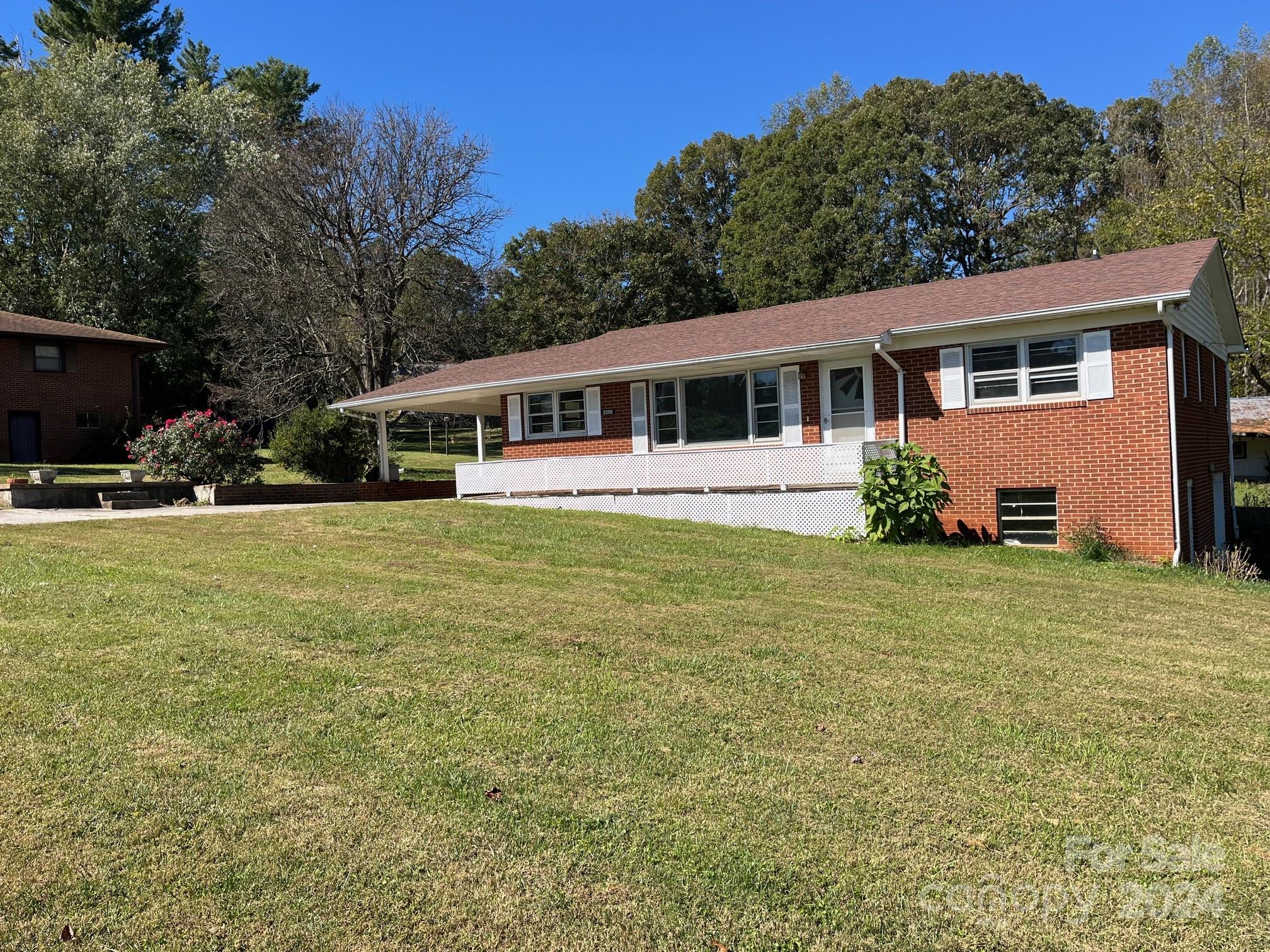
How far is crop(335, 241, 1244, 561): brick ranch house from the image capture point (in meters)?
13.6

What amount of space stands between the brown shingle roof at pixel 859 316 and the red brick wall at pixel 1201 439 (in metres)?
1.49

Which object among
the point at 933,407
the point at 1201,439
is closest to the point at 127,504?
the point at 933,407

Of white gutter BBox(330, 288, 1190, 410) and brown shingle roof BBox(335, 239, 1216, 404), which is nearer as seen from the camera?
white gutter BBox(330, 288, 1190, 410)

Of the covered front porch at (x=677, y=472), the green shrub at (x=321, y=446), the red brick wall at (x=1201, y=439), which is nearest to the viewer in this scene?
the red brick wall at (x=1201, y=439)

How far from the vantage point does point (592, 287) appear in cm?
3866

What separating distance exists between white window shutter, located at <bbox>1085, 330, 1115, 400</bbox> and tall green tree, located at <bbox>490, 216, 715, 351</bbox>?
25809 mm

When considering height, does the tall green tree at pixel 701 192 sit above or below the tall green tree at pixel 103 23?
below

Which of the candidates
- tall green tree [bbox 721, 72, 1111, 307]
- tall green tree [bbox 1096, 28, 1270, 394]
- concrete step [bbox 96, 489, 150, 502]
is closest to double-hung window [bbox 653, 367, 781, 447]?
concrete step [bbox 96, 489, 150, 502]

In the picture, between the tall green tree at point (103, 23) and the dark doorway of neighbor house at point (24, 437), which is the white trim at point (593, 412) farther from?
the tall green tree at point (103, 23)

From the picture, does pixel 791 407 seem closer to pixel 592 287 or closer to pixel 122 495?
pixel 122 495

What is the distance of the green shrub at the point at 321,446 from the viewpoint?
22875 millimetres

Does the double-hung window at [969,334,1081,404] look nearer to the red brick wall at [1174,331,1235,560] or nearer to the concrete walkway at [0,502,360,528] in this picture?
the red brick wall at [1174,331,1235,560]

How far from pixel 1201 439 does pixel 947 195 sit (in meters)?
23.4

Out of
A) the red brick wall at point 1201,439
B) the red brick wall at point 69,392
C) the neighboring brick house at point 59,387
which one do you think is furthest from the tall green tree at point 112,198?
the red brick wall at point 1201,439
